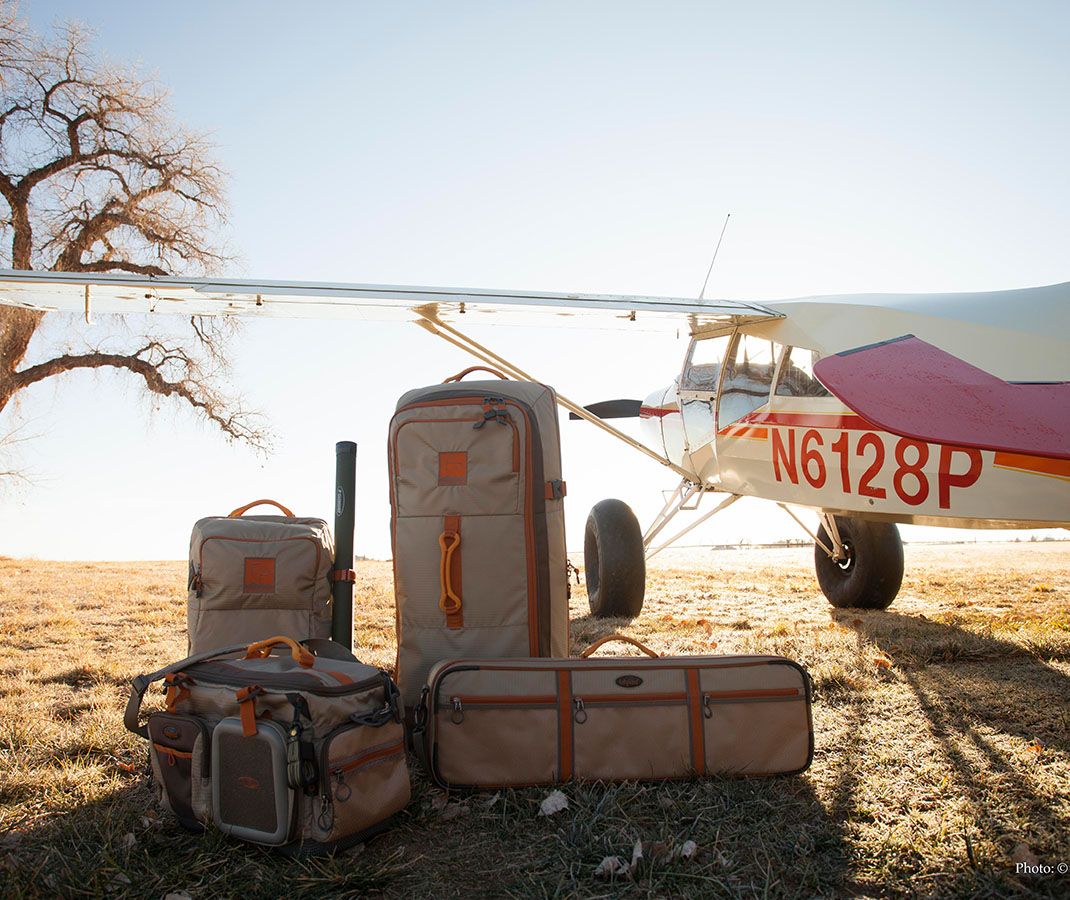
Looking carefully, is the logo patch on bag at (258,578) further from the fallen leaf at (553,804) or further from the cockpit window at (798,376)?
the cockpit window at (798,376)

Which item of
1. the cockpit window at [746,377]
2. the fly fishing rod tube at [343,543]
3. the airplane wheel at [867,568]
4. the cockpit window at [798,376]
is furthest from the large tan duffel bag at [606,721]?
the airplane wheel at [867,568]

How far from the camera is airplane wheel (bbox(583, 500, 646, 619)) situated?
6.10 m

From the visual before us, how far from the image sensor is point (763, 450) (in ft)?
18.6

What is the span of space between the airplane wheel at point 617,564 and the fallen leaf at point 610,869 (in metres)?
3.96

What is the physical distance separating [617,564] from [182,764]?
404cm

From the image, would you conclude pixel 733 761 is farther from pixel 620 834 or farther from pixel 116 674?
pixel 116 674

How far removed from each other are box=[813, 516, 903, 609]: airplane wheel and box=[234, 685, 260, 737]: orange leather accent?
17.5ft

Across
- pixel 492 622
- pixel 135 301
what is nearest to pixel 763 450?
pixel 492 622

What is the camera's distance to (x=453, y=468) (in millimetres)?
3102

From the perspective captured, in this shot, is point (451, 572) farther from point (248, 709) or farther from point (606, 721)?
point (248, 709)

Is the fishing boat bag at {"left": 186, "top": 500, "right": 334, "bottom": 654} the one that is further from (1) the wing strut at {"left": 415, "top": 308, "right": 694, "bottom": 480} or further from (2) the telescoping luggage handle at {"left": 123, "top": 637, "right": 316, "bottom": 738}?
(1) the wing strut at {"left": 415, "top": 308, "right": 694, "bottom": 480}

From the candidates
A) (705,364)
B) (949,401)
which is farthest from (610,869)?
(705,364)

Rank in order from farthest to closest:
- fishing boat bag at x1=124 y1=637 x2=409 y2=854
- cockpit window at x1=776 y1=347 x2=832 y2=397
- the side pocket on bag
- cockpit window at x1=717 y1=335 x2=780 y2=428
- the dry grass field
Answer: cockpit window at x1=717 y1=335 x2=780 y2=428, cockpit window at x1=776 y1=347 x2=832 y2=397, the side pocket on bag, fishing boat bag at x1=124 y1=637 x2=409 y2=854, the dry grass field

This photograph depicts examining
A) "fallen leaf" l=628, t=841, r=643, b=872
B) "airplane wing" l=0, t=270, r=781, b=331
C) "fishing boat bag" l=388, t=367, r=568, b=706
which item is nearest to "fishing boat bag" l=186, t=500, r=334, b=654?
"fishing boat bag" l=388, t=367, r=568, b=706
